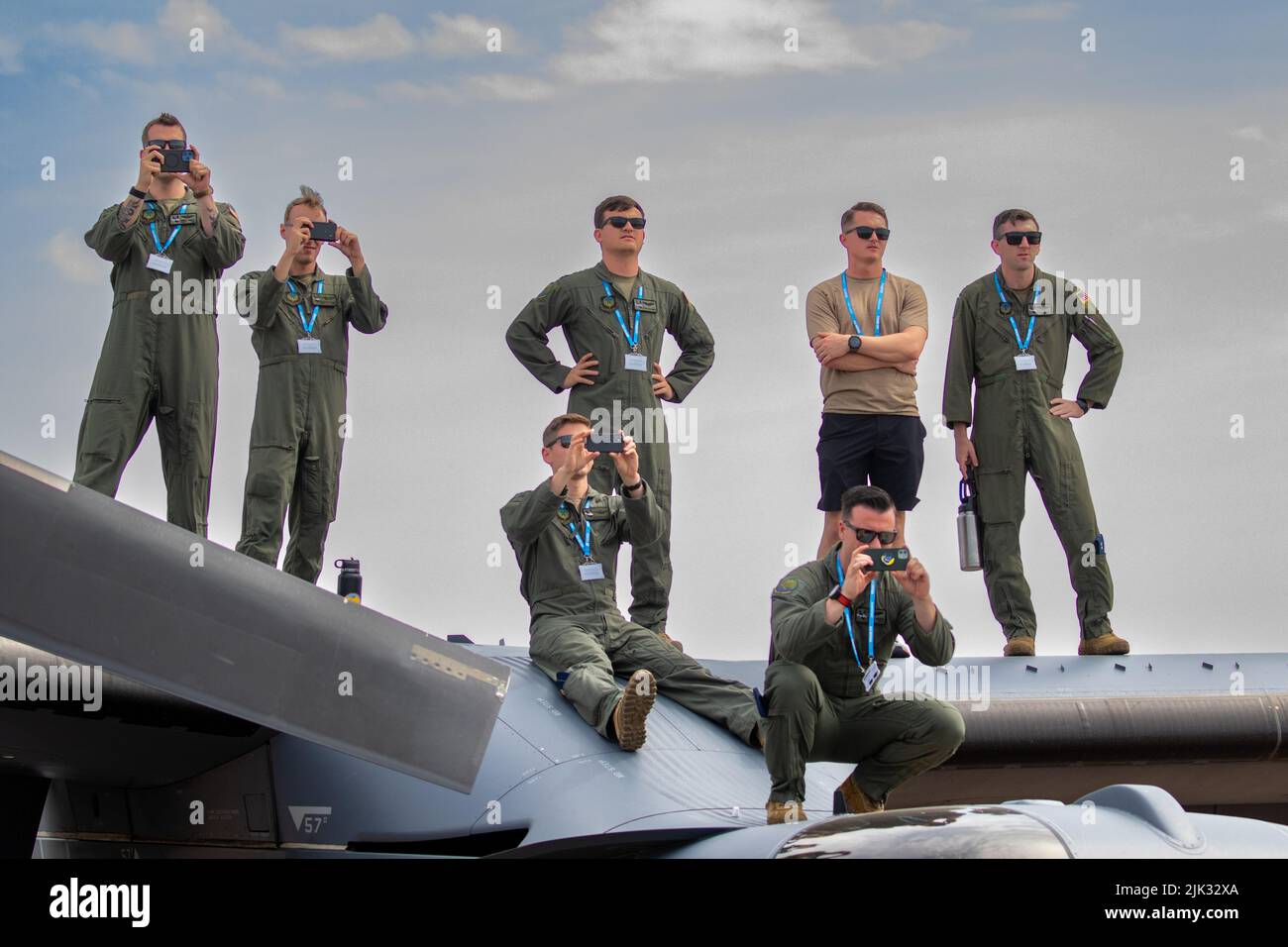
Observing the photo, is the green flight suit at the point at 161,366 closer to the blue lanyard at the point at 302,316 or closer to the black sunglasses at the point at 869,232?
the blue lanyard at the point at 302,316

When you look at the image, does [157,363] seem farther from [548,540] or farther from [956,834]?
[956,834]

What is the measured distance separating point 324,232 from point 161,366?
1.31 meters

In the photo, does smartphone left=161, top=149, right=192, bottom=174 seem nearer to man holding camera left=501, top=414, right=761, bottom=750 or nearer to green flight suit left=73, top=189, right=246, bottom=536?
green flight suit left=73, top=189, right=246, bottom=536

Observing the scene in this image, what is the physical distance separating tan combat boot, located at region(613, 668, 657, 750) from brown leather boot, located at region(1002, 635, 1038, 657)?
12.8 feet

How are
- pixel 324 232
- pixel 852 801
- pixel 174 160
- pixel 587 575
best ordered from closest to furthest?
pixel 852 801
pixel 587 575
pixel 174 160
pixel 324 232

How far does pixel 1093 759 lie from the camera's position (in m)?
9.65

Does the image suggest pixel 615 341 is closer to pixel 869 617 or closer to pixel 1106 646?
pixel 869 617

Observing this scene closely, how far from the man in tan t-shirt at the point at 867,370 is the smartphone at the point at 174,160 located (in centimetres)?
413

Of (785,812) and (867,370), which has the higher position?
(867,370)

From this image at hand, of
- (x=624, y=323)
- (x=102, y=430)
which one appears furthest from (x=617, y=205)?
(x=102, y=430)

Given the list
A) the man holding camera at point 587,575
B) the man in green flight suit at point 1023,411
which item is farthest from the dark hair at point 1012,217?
the man holding camera at point 587,575

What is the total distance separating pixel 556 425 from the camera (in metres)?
8.48
